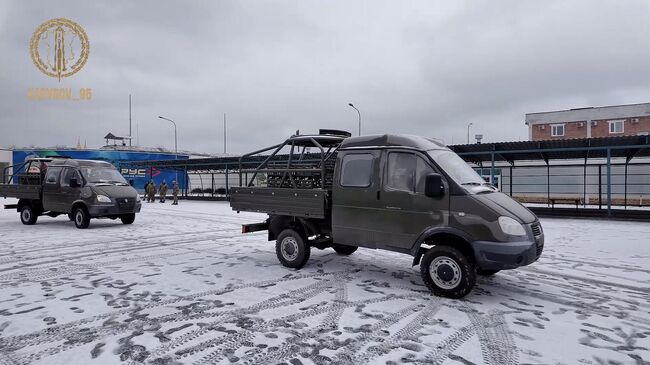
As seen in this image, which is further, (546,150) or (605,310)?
(546,150)

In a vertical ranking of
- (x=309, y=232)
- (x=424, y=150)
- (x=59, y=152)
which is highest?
(x=59, y=152)

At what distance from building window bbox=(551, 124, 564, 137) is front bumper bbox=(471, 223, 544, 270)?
4203 cm

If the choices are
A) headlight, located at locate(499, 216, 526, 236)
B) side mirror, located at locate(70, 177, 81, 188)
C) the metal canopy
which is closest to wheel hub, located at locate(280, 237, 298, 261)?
headlight, located at locate(499, 216, 526, 236)

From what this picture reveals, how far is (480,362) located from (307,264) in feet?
14.1

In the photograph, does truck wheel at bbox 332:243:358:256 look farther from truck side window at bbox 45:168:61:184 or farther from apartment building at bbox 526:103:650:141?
apartment building at bbox 526:103:650:141

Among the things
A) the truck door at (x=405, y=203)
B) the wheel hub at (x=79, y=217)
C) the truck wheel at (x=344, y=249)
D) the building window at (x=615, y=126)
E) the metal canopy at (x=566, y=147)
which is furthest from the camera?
the building window at (x=615, y=126)

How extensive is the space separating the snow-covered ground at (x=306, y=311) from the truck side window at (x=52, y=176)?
16.6ft

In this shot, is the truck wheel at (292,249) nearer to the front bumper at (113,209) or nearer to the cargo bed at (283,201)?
the cargo bed at (283,201)

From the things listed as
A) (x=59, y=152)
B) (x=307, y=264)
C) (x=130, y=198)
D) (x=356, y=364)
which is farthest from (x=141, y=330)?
(x=59, y=152)

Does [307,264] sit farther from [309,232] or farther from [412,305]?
[412,305]

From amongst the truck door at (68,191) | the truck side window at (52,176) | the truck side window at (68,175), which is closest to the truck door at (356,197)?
the truck door at (68,191)

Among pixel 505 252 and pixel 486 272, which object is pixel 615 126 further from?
pixel 505 252

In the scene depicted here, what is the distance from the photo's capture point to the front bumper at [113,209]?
11.8 m

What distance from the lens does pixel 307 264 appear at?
24.2 ft
